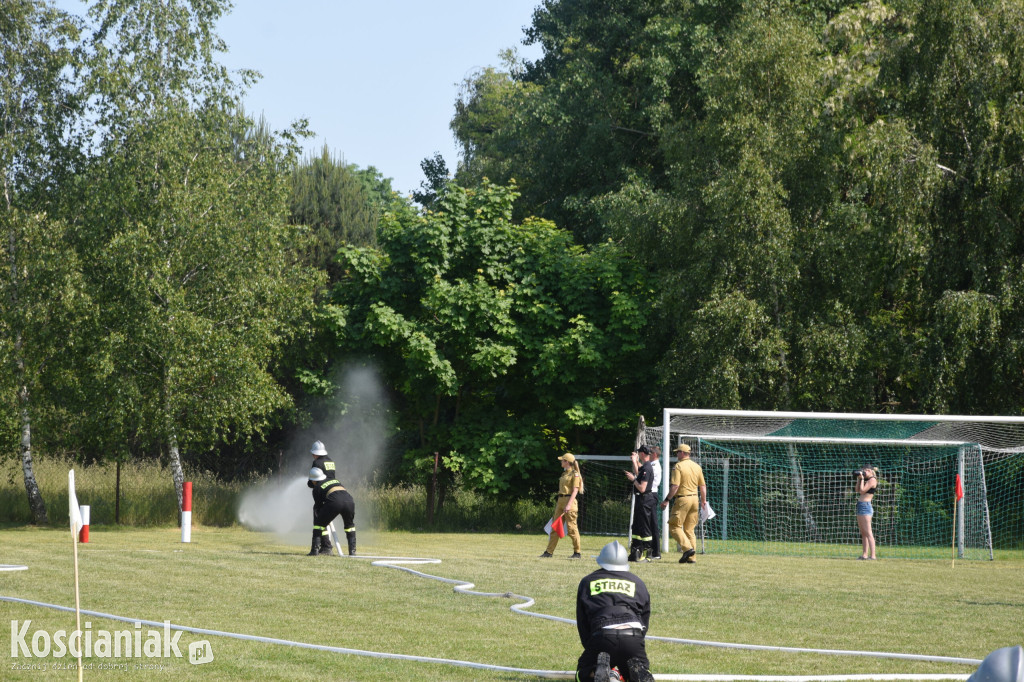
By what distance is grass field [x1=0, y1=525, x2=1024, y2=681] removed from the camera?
899cm

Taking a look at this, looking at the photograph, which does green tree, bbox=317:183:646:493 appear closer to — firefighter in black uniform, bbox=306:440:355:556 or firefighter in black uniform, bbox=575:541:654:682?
firefighter in black uniform, bbox=306:440:355:556

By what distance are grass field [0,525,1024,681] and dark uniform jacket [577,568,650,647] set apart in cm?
110

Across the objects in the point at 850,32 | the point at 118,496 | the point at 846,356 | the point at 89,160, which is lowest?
the point at 118,496

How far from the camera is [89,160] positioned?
3191cm

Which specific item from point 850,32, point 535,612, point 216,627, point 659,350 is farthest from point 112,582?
point 850,32

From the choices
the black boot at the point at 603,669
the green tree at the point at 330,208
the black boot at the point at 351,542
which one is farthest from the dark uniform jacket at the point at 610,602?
the green tree at the point at 330,208

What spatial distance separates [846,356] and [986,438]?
4.10 meters

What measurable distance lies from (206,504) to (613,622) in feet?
80.6

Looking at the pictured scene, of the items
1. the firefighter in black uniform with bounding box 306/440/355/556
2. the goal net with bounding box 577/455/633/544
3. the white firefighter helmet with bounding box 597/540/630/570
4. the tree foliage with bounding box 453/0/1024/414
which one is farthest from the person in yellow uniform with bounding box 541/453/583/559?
the goal net with bounding box 577/455/633/544

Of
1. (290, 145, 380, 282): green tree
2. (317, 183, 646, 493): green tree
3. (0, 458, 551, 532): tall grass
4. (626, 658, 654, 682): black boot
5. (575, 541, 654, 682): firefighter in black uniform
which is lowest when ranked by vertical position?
(0, 458, 551, 532): tall grass

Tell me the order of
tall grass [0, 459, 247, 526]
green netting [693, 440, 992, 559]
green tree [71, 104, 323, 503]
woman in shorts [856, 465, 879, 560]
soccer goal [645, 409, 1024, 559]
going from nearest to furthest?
woman in shorts [856, 465, 879, 560]
soccer goal [645, 409, 1024, 559]
green netting [693, 440, 992, 559]
green tree [71, 104, 323, 503]
tall grass [0, 459, 247, 526]

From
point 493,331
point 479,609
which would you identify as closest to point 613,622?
point 479,609

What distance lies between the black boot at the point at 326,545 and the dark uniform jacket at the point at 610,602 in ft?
35.5

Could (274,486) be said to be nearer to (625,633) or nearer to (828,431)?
(828,431)
